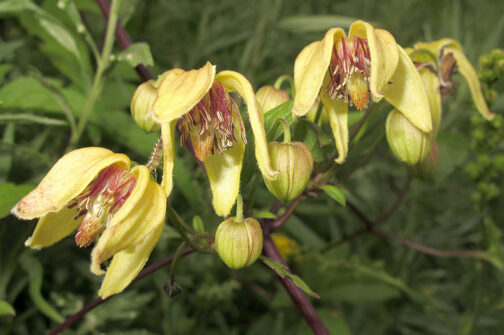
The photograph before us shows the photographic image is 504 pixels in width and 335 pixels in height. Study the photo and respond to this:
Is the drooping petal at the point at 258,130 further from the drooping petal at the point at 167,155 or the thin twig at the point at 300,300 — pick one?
the thin twig at the point at 300,300

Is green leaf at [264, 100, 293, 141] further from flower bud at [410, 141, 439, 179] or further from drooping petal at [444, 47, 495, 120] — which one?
drooping petal at [444, 47, 495, 120]

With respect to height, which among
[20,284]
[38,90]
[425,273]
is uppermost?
[38,90]

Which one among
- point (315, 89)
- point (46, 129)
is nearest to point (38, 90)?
point (46, 129)

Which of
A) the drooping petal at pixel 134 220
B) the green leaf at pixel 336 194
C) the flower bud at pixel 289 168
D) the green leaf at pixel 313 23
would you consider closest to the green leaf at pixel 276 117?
the flower bud at pixel 289 168

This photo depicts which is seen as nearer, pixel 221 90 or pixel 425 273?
pixel 221 90

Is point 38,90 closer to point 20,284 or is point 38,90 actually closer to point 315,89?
point 20,284

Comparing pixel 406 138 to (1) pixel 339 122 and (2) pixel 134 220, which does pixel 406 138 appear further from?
(2) pixel 134 220

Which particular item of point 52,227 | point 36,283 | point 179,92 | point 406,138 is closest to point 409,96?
point 406,138
